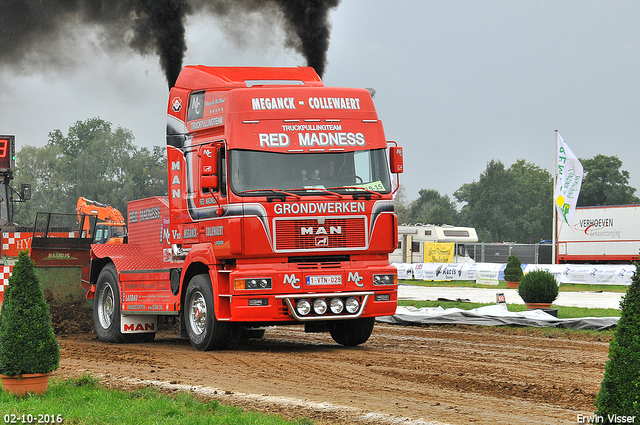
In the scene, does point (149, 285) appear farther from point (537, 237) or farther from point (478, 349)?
point (537, 237)

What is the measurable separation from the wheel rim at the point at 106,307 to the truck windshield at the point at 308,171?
479cm

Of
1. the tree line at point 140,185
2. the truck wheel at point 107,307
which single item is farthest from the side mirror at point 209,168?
the tree line at point 140,185

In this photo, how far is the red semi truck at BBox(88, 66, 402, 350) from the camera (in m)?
11.2

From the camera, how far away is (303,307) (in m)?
11.3

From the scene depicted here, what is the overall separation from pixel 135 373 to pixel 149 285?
383 centimetres

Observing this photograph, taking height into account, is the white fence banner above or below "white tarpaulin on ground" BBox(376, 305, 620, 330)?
above

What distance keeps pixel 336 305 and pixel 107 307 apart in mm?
5457

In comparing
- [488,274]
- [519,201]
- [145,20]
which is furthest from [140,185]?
[145,20]

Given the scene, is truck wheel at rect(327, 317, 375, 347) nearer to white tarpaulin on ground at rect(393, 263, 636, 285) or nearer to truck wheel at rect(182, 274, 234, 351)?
truck wheel at rect(182, 274, 234, 351)

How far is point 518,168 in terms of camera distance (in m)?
122

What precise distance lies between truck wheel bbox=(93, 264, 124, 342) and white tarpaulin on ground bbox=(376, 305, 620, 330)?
17.8 ft

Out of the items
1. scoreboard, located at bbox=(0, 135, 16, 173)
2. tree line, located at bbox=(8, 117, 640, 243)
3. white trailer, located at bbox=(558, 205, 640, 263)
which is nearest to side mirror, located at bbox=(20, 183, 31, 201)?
scoreboard, located at bbox=(0, 135, 16, 173)

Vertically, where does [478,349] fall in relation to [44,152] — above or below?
below

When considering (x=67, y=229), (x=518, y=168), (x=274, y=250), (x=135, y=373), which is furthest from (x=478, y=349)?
(x=518, y=168)
